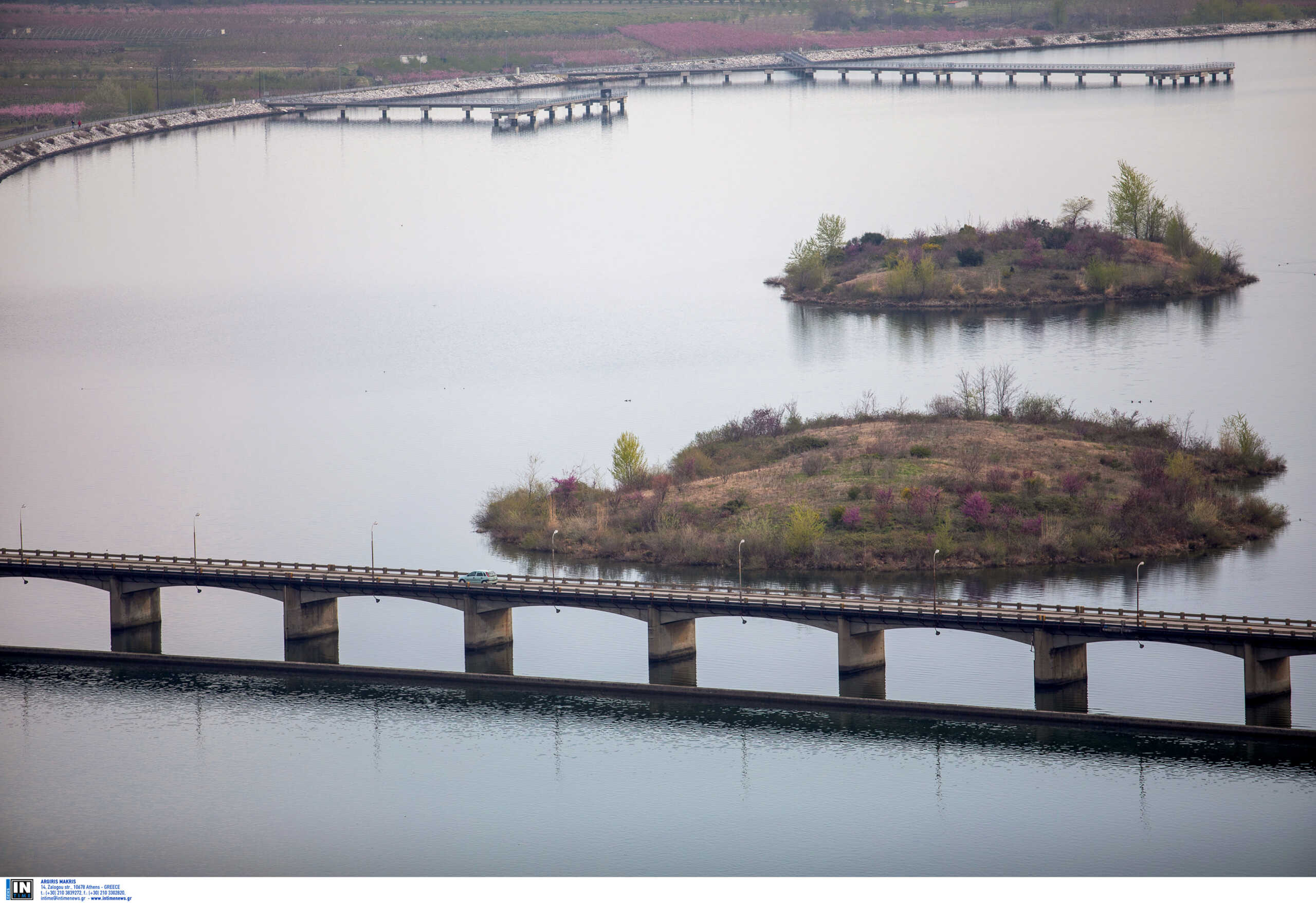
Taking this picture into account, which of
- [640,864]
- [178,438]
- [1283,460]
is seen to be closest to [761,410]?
[1283,460]

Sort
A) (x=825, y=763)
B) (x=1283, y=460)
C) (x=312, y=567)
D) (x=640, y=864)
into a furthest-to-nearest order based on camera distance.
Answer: (x=1283, y=460), (x=312, y=567), (x=825, y=763), (x=640, y=864)

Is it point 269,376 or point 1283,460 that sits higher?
point 269,376

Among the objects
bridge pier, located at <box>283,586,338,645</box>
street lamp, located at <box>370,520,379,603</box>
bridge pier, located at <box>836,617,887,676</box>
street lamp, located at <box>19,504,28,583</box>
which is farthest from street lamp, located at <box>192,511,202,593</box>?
bridge pier, located at <box>836,617,887,676</box>

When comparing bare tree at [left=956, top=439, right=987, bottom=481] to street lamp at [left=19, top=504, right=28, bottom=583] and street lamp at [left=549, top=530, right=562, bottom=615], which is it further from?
street lamp at [left=19, top=504, right=28, bottom=583]

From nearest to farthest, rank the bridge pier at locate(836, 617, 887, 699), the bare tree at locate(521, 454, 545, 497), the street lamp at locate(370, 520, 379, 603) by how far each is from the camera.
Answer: the bridge pier at locate(836, 617, 887, 699) < the street lamp at locate(370, 520, 379, 603) < the bare tree at locate(521, 454, 545, 497)

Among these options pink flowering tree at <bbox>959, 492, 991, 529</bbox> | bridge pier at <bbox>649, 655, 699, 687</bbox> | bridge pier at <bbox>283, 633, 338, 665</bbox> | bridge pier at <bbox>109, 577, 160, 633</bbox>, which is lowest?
bridge pier at <bbox>649, 655, 699, 687</bbox>

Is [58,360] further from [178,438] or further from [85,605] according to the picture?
[85,605]
